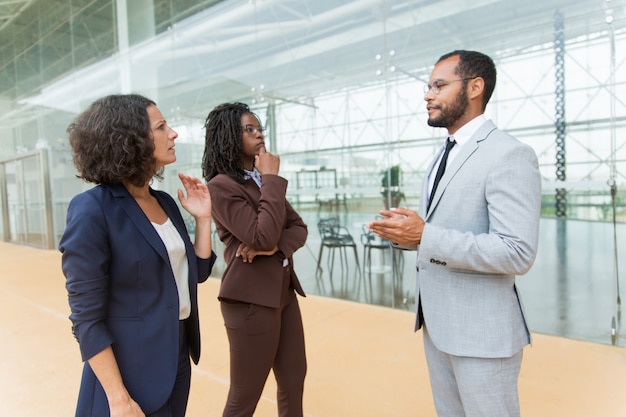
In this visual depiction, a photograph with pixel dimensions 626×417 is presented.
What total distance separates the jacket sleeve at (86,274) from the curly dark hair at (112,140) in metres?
0.13

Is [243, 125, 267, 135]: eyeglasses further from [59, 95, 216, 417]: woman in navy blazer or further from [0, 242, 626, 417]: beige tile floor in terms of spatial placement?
[0, 242, 626, 417]: beige tile floor

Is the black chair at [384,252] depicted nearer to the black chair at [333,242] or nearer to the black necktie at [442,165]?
the black chair at [333,242]

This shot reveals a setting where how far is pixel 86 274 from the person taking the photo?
3.36ft

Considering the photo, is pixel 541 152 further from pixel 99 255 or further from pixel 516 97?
pixel 99 255

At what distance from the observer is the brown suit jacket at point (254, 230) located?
1.52 m

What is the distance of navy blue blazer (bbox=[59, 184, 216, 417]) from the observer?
103cm

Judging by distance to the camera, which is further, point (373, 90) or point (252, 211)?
point (373, 90)

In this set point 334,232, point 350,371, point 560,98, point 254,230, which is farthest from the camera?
point 334,232

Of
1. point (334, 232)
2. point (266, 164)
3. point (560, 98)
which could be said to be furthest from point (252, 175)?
point (334, 232)

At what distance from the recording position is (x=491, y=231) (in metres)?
1.17

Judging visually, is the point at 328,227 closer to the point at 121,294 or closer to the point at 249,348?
the point at 249,348

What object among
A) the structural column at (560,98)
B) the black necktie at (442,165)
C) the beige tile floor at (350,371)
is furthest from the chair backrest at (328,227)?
the black necktie at (442,165)

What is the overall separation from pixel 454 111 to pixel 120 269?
42.4 inches

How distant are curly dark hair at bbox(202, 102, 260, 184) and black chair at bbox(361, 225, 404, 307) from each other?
2989 millimetres
